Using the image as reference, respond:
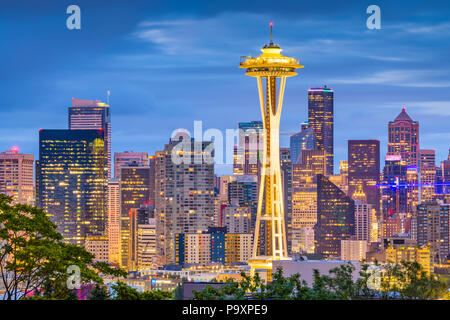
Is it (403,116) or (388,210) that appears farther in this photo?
(388,210)

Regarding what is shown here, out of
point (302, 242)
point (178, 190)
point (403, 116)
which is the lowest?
point (302, 242)

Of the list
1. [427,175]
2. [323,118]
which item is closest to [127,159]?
[323,118]

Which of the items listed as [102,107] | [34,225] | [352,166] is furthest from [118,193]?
[34,225]

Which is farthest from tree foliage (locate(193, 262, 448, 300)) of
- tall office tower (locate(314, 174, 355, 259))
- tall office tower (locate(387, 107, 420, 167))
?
tall office tower (locate(314, 174, 355, 259))

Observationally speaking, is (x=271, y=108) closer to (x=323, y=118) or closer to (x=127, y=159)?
(x=127, y=159)
